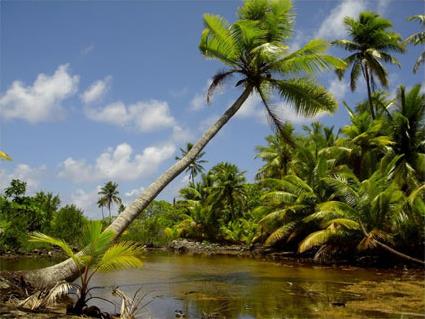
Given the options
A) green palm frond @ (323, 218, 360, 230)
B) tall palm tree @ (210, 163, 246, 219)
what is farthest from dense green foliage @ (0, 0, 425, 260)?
tall palm tree @ (210, 163, 246, 219)

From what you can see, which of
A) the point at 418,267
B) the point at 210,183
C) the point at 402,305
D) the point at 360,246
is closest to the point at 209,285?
the point at 402,305

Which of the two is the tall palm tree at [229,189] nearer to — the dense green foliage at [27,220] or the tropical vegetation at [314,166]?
the tropical vegetation at [314,166]

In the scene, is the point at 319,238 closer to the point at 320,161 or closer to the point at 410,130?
the point at 320,161

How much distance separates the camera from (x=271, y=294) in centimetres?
1141

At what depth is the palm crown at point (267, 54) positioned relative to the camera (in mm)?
13883

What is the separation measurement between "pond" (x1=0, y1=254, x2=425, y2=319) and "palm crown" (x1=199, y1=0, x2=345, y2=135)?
532 centimetres

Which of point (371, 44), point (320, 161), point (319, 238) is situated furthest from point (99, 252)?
point (371, 44)

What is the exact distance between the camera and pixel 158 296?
10664mm

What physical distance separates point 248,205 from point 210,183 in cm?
571

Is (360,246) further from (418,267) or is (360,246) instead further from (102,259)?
(102,259)

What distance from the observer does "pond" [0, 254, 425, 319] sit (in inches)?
355

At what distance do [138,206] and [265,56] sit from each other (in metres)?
6.41

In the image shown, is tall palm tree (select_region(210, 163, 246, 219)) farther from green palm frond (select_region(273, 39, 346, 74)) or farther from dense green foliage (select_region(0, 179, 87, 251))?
green palm frond (select_region(273, 39, 346, 74))

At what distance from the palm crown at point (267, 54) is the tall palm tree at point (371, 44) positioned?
14.8 m
